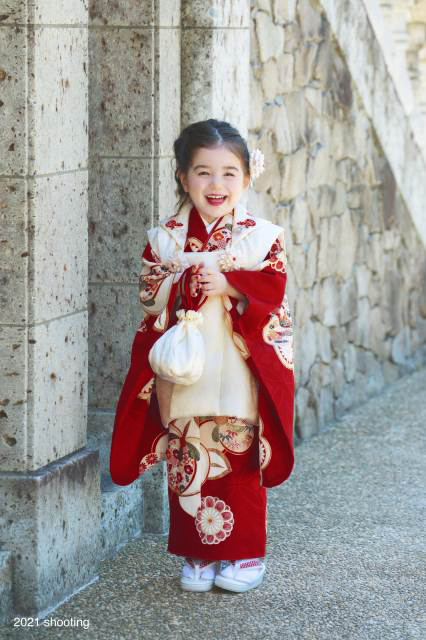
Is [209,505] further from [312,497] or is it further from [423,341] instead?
[423,341]

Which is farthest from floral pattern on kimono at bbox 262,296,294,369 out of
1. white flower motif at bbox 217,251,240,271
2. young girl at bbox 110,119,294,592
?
white flower motif at bbox 217,251,240,271

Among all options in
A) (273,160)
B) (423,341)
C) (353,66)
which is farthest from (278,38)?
(423,341)

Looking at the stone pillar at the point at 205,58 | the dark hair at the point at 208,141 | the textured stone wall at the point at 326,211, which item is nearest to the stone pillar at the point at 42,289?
the dark hair at the point at 208,141

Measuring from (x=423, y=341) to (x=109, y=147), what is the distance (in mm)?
3989

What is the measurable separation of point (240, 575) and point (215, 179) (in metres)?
1.18

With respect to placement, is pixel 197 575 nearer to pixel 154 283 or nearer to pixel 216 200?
pixel 154 283

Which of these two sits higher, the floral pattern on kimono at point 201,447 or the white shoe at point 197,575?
the floral pattern on kimono at point 201,447

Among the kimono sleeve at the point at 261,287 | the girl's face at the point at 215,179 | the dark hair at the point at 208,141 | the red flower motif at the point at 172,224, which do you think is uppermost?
the dark hair at the point at 208,141

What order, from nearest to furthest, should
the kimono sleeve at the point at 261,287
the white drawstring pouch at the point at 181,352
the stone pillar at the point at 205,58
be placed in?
the white drawstring pouch at the point at 181,352
the kimono sleeve at the point at 261,287
the stone pillar at the point at 205,58

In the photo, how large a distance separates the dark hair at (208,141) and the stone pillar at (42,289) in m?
0.29

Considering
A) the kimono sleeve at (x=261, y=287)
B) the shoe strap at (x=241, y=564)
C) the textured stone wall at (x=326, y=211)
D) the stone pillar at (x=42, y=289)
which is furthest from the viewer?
the textured stone wall at (x=326, y=211)

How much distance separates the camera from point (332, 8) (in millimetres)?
6195

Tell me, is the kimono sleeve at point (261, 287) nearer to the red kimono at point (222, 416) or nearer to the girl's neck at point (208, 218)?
the red kimono at point (222, 416)

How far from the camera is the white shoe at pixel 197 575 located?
13.0 ft
